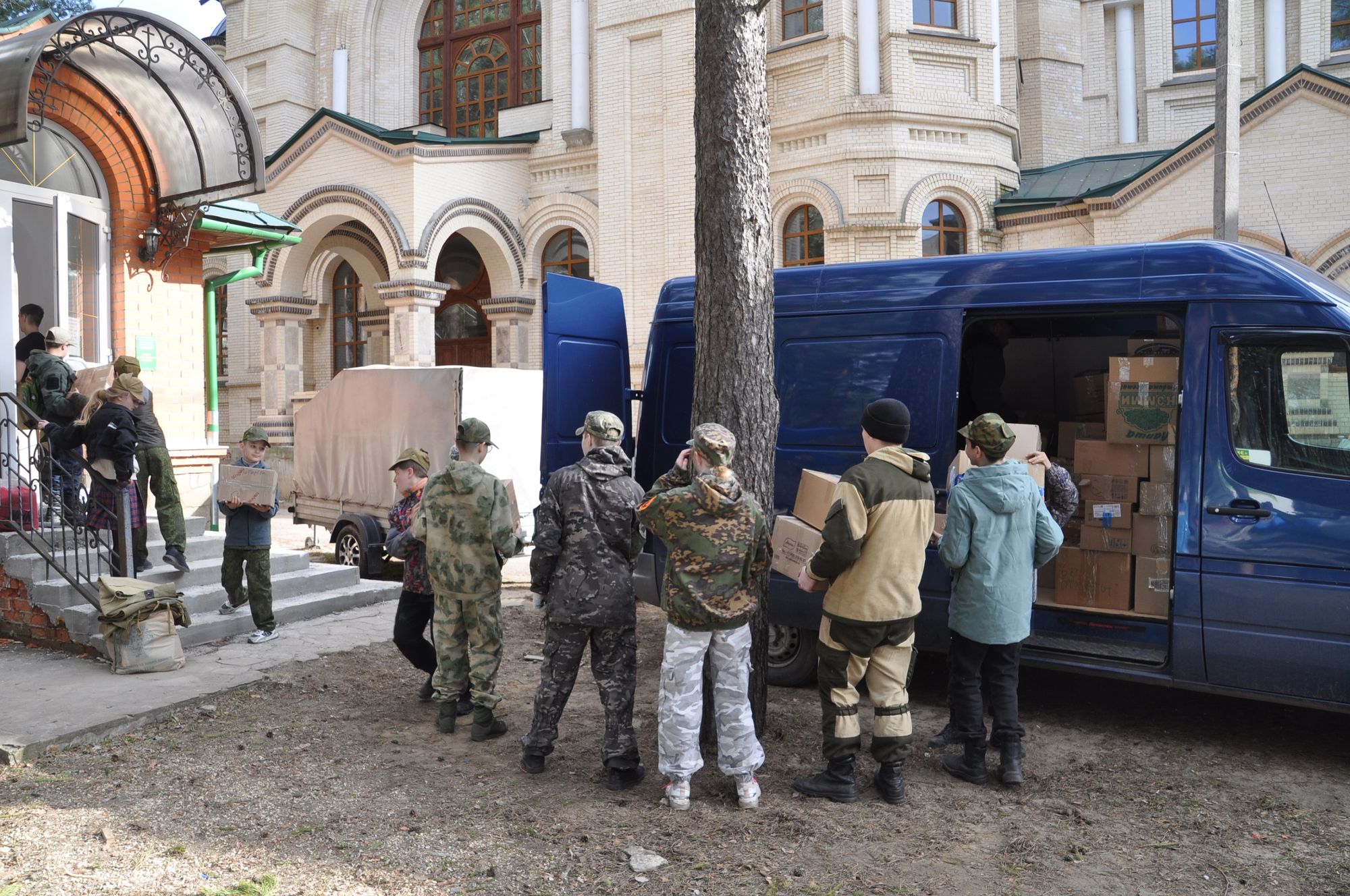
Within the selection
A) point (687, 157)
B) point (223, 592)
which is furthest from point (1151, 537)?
point (687, 157)

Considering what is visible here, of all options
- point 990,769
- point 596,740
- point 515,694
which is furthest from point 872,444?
point 515,694

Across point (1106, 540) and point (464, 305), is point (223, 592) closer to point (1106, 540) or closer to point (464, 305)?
point (1106, 540)

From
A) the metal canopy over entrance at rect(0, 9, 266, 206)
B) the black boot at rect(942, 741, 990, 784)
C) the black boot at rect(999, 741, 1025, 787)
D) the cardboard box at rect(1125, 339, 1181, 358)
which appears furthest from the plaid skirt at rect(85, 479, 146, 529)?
the cardboard box at rect(1125, 339, 1181, 358)

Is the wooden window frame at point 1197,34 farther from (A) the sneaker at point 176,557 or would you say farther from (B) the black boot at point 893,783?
(A) the sneaker at point 176,557

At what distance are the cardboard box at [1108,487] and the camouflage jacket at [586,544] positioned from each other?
285 cm

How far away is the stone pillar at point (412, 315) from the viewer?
18.2m

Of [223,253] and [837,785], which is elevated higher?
[223,253]

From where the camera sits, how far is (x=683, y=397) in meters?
6.77

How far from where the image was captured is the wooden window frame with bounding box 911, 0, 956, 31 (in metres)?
16.2

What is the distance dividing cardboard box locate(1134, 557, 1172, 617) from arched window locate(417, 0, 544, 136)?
17.1m

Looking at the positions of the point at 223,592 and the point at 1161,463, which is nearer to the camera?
the point at 1161,463

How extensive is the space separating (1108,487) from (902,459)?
2.11 m

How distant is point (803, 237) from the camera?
54.5ft

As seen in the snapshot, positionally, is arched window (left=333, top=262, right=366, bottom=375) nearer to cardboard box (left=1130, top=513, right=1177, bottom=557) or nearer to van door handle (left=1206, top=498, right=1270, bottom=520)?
cardboard box (left=1130, top=513, right=1177, bottom=557)
